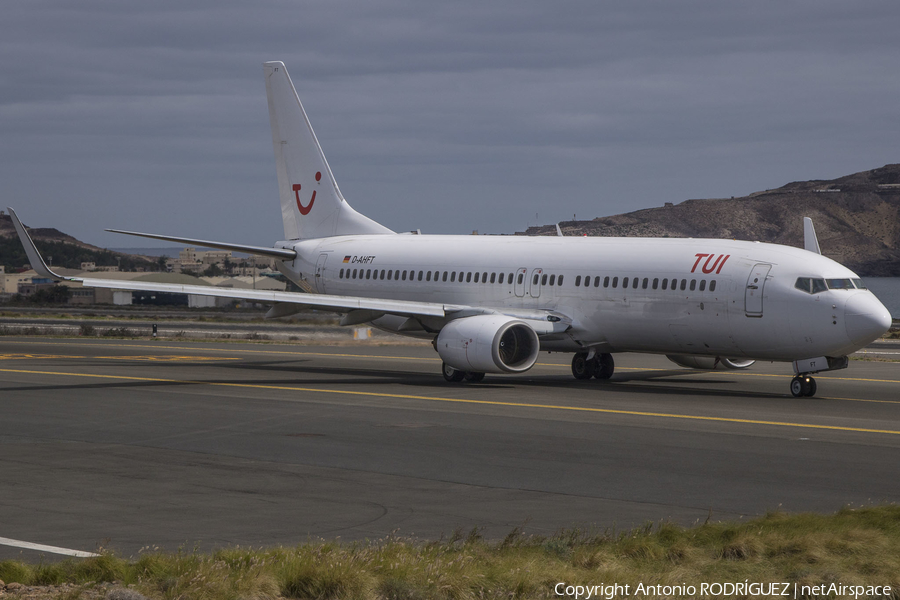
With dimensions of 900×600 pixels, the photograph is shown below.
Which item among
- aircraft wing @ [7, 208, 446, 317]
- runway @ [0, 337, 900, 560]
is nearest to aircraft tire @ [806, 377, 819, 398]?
runway @ [0, 337, 900, 560]

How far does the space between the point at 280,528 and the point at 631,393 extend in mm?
18146

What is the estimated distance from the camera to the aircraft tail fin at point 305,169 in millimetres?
41656

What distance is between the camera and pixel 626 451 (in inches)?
756

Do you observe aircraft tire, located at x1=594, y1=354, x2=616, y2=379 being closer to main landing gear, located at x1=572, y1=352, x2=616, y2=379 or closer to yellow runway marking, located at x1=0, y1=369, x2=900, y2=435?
main landing gear, located at x1=572, y1=352, x2=616, y2=379

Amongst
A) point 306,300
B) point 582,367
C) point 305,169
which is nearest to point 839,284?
point 582,367

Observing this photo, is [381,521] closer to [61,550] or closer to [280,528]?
[280,528]

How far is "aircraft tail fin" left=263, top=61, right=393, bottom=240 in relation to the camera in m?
41.7

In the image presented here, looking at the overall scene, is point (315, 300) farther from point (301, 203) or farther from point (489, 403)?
point (301, 203)

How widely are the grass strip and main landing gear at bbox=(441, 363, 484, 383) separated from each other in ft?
64.8

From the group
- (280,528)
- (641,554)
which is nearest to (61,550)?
(280,528)

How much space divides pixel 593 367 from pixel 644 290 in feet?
14.7

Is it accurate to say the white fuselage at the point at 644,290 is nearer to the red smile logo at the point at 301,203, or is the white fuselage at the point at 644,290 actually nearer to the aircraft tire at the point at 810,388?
the aircraft tire at the point at 810,388

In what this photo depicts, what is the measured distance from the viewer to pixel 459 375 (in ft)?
105

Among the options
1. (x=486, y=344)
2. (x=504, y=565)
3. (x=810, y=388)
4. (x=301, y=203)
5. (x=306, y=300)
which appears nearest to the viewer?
(x=504, y=565)
